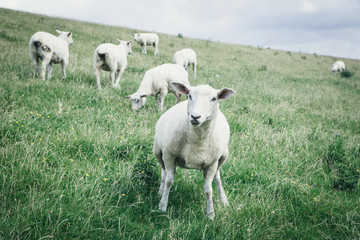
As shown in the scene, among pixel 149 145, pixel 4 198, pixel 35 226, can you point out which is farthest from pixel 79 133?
pixel 35 226

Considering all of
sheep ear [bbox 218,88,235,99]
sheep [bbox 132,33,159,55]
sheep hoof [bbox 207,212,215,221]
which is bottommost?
sheep hoof [bbox 207,212,215,221]

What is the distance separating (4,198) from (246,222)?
8.40ft

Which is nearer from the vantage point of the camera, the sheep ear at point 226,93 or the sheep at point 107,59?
the sheep ear at point 226,93

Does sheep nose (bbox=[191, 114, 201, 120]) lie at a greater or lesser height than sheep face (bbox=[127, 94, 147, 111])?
greater

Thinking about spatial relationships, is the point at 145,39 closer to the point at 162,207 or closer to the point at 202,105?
the point at 202,105

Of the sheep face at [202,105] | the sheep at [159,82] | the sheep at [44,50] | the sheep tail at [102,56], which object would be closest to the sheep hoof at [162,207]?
the sheep face at [202,105]

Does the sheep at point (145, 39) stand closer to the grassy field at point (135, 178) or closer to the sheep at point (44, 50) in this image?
the sheep at point (44, 50)

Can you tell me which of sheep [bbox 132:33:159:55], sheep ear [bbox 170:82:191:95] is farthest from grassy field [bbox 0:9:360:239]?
sheep [bbox 132:33:159:55]

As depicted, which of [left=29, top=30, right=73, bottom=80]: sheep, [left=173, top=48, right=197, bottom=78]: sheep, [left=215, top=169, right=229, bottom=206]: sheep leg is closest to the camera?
[left=215, top=169, right=229, bottom=206]: sheep leg

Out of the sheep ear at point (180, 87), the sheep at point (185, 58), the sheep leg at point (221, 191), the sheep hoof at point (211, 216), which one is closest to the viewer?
the sheep hoof at point (211, 216)

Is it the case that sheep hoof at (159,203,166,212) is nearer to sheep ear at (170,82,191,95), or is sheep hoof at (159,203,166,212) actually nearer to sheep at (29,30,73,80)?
sheep ear at (170,82,191,95)

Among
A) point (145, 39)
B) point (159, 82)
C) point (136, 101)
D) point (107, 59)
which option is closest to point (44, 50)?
point (107, 59)

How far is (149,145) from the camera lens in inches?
162

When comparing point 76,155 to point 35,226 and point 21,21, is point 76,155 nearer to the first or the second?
point 35,226
